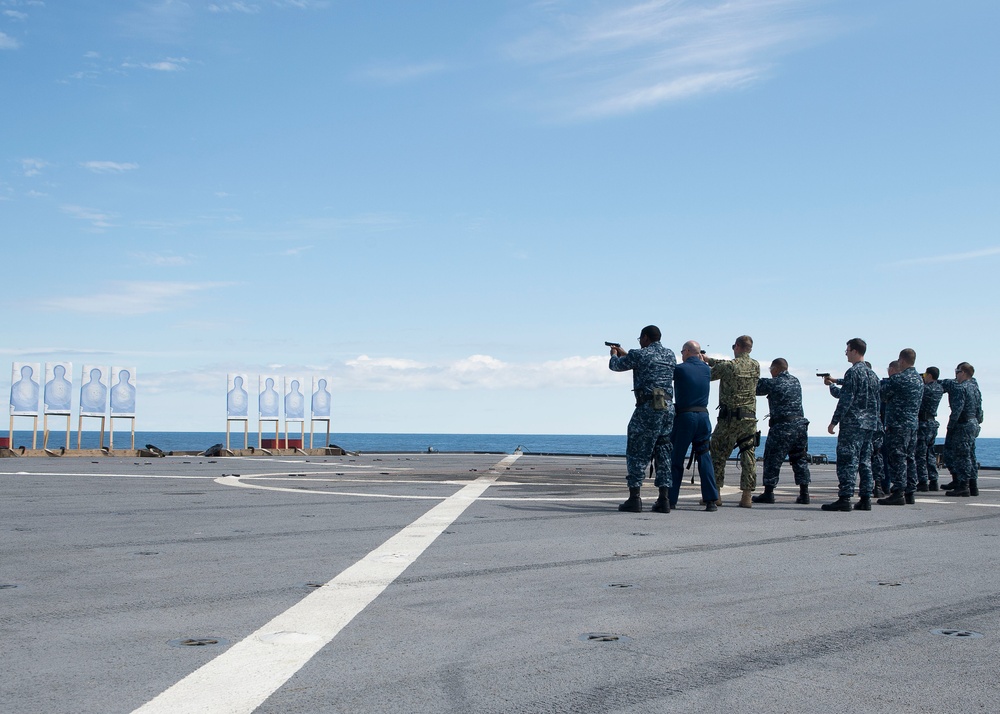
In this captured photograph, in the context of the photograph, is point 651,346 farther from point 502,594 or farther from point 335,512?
point 502,594

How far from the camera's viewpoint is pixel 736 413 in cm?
1080

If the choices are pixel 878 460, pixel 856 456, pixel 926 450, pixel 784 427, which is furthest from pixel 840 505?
pixel 926 450

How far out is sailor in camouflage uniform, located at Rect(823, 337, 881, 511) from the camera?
10375mm

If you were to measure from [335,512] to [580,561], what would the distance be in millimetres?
3714

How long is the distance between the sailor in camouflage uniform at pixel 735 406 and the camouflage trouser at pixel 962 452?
4656 millimetres

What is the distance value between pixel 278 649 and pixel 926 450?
1403cm

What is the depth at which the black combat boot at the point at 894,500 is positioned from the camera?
36.4 ft

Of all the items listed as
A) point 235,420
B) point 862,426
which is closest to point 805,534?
point 862,426

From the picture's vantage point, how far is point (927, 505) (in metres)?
11.2

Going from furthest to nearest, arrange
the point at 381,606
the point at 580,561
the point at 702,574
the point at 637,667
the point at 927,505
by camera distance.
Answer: the point at 927,505, the point at 580,561, the point at 702,574, the point at 381,606, the point at 637,667

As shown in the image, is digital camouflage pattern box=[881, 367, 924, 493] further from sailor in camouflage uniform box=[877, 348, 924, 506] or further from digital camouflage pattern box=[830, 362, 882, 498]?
digital camouflage pattern box=[830, 362, 882, 498]

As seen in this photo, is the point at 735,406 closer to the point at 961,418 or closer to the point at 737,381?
the point at 737,381

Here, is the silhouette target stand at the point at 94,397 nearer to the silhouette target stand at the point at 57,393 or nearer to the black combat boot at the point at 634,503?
the silhouette target stand at the point at 57,393

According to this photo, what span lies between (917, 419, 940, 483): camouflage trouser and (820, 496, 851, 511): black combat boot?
5.25 meters
